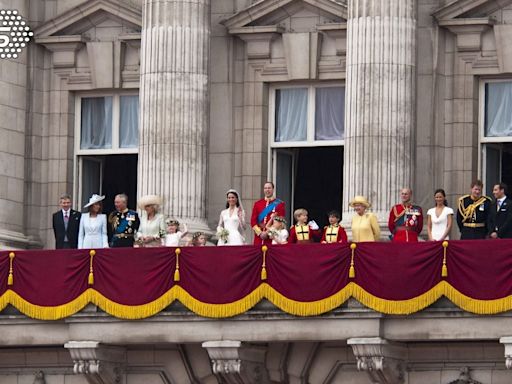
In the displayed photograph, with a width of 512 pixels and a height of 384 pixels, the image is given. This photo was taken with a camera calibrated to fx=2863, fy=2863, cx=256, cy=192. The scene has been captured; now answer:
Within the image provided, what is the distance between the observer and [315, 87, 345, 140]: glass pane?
68.8 meters

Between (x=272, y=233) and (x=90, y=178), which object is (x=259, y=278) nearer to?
(x=272, y=233)

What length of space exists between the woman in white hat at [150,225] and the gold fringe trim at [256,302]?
1.71m

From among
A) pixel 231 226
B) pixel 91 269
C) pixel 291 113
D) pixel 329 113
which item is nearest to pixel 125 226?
pixel 91 269

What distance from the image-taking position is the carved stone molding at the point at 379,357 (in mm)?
60312

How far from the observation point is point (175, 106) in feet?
219

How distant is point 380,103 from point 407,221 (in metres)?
4.00

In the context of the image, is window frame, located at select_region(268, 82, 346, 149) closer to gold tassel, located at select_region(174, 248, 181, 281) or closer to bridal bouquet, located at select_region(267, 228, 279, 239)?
bridal bouquet, located at select_region(267, 228, 279, 239)

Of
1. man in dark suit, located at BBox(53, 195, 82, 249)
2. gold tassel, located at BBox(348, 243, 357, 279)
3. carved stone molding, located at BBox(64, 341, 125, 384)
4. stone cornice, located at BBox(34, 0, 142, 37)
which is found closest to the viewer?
gold tassel, located at BBox(348, 243, 357, 279)

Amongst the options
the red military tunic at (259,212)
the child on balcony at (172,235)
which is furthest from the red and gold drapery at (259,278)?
the red military tunic at (259,212)

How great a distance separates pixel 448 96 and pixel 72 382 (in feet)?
36.8

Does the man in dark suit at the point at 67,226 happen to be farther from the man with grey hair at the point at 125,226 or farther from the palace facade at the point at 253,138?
the palace facade at the point at 253,138

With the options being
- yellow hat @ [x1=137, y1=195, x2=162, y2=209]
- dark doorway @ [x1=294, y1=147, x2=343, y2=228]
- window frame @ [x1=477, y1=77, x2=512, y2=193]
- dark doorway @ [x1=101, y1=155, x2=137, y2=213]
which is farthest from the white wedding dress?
dark doorway @ [x1=101, y1=155, x2=137, y2=213]

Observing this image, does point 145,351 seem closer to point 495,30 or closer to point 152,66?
point 152,66

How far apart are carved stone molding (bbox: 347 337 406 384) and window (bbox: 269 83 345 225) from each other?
7.87 m
